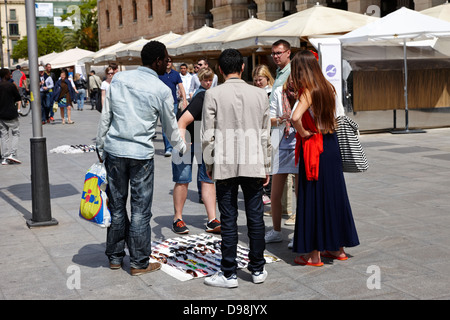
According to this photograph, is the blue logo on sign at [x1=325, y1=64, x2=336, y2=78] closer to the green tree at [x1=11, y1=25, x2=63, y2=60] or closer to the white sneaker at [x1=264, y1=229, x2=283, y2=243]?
the white sneaker at [x1=264, y1=229, x2=283, y2=243]

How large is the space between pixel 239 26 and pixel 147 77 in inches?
545

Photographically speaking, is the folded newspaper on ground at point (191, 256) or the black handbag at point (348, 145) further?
the black handbag at point (348, 145)

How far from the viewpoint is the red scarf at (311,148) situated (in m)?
5.16

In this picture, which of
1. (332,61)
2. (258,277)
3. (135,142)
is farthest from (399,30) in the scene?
(258,277)

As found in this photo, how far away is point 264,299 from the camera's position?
4477 millimetres

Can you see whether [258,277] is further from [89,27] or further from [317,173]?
[89,27]

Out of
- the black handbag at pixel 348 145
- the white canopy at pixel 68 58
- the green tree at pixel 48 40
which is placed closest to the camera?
the black handbag at pixel 348 145

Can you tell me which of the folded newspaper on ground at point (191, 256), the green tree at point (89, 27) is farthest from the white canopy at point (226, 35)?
the green tree at point (89, 27)

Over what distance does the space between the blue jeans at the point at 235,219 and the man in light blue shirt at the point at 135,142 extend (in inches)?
25.8

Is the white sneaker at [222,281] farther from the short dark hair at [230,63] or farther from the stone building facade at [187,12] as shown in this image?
the stone building facade at [187,12]

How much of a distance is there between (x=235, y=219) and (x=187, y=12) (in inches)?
1293

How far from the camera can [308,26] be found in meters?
15.0

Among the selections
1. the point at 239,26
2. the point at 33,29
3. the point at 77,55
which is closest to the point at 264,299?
the point at 33,29
